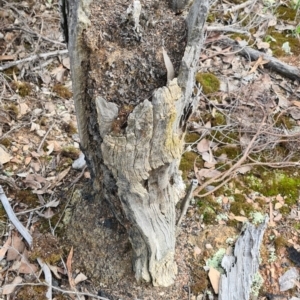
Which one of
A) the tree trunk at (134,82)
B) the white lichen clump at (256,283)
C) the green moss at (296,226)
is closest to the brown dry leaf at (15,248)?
the tree trunk at (134,82)

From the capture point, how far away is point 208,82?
3355mm

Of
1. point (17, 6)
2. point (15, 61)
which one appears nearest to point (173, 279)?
point (15, 61)

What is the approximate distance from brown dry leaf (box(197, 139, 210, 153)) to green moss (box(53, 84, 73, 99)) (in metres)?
1.02

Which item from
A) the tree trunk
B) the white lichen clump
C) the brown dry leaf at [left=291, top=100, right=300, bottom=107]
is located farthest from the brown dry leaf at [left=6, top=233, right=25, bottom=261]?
the brown dry leaf at [left=291, top=100, right=300, bottom=107]

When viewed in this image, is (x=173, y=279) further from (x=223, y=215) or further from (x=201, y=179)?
(x=201, y=179)

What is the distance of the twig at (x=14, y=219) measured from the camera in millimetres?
2287

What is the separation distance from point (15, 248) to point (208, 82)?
6.23 ft

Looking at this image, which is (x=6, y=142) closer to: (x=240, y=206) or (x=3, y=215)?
(x=3, y=215)

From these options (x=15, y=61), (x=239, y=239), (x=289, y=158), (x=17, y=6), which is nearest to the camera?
(x=239, y=239)

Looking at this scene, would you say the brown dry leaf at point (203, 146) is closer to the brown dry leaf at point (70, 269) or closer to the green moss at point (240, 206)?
the green moss at point (240, 206)

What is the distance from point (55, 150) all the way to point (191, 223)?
1005 millimetres

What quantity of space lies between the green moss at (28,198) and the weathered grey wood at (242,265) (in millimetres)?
1118

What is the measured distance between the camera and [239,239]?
2.41 metres

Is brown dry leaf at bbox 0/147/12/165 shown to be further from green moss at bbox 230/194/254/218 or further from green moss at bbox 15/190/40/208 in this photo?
green moss at bbox 230/194/254/218
